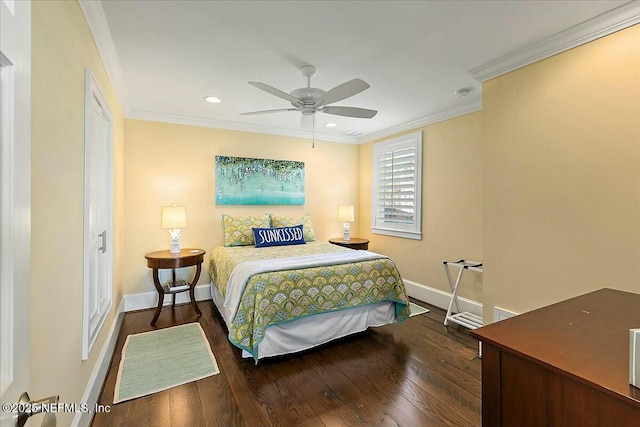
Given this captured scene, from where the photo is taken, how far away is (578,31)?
78.4 inches

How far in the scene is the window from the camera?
13.7 ft

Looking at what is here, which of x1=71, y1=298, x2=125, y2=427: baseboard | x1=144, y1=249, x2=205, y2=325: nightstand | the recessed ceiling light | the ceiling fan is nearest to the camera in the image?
x1=71, y1=298, x2=125, y2=427: baseboard

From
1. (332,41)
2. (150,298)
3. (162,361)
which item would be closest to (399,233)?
(332,41)

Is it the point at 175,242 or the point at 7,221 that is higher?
the point at 7,221

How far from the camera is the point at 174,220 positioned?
360cm

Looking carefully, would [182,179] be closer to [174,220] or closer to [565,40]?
[174,220]

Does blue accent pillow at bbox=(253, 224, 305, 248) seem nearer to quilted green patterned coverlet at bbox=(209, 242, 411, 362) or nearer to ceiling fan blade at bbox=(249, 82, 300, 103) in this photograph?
quilted green patterned coverlet at bbox=(209, 242, 411, 362)

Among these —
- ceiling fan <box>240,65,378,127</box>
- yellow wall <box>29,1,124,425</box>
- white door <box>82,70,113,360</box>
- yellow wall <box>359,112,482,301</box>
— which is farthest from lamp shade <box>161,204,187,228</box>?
yellow wall <box>359,112,482,301</box>

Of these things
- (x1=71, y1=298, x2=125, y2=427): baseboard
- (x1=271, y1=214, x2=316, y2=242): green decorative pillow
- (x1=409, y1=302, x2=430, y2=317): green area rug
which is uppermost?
(x1=271, y1=214, x2=316, y2=242): green decorative pillow

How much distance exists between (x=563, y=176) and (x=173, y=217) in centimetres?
381

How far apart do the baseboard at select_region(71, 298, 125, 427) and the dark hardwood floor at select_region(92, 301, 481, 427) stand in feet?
0.19

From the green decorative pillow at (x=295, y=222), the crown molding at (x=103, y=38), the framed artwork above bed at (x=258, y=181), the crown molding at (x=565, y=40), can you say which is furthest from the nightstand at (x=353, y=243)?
the crown molding at (x=103, y=38)

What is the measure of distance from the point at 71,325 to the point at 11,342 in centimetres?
123

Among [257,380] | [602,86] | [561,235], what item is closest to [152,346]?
[257,380]
